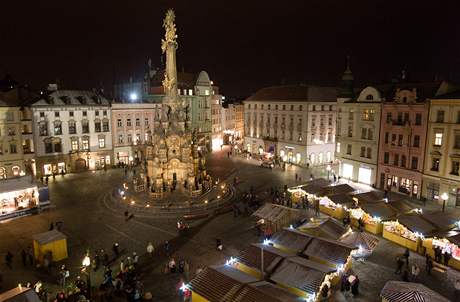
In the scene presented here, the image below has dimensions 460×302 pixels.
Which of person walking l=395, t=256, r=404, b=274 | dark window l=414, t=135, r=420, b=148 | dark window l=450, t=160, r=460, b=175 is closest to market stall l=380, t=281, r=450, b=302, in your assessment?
person walking l=395, t=256, r=404, b=274

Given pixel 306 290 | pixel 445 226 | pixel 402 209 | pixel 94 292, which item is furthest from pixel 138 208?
pixel 445 226

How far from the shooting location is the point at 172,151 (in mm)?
42531

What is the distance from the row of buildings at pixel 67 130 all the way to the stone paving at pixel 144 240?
985cm

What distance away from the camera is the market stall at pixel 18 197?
116ft

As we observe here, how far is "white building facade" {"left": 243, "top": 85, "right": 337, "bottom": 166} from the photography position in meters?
64.4

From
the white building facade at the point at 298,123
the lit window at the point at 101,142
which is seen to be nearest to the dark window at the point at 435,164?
the white building facade at the point at 298,123

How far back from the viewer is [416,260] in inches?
1053

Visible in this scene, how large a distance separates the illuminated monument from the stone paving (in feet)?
20.9

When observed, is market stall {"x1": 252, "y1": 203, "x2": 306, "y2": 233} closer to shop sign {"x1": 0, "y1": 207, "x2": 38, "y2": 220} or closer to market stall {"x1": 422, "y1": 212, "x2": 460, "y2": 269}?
market stall {"x1": 422, "y1": 212, "x2": 460, "y2": 269}

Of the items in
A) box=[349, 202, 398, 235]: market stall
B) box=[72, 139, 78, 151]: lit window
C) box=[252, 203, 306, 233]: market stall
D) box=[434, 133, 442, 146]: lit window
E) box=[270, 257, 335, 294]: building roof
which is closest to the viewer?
box=[270, 257, 335, 294]: building roof

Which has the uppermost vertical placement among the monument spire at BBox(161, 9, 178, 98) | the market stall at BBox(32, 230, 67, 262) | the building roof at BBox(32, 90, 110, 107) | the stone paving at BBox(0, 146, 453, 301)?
the monument spire at BBox(161, 9, 178, 98)

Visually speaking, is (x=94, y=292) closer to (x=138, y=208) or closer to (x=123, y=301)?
(x=123, y=301)

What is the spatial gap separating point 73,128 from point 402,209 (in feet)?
164

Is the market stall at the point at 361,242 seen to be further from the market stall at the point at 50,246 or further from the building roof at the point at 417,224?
the market stall at the point at 50,246
